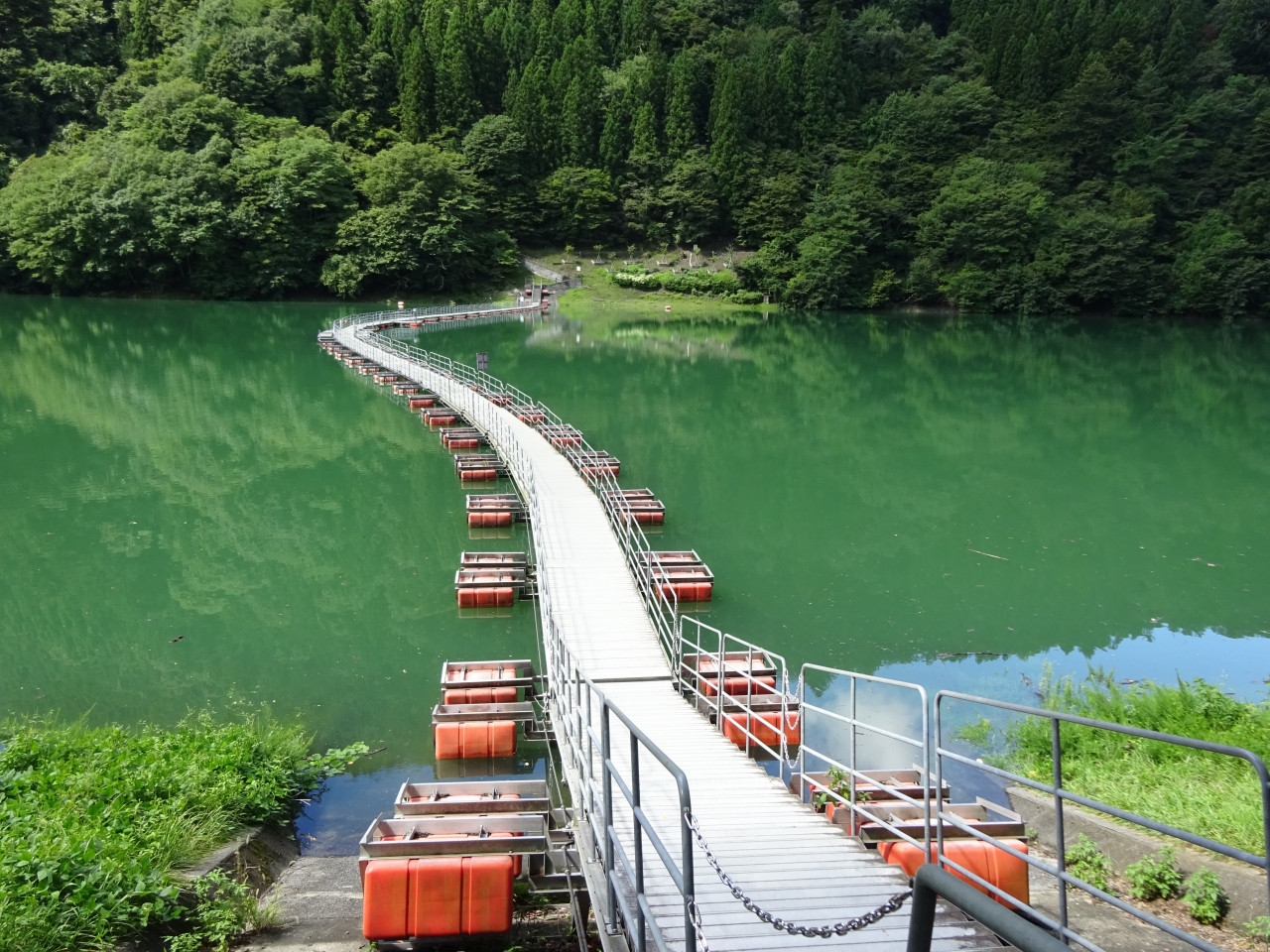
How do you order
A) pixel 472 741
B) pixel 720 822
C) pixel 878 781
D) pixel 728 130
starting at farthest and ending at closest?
pixel 728 130 → pixel 472 741 → pixel 878 781 → pixel 720 822

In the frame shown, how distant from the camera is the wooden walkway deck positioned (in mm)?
4152

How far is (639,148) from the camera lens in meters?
68.3

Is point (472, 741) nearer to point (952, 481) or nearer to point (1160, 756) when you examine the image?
point (1160, 756)

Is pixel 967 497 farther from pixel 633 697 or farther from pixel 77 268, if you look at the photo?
pixel 77 268

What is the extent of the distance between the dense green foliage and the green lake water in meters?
0.57

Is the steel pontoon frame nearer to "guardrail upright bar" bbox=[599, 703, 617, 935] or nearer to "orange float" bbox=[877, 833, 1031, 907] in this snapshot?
"guardrail upright bar" bbox=[599, 703, 617, 935]

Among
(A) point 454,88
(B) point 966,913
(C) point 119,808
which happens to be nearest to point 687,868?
(B) point 966,913

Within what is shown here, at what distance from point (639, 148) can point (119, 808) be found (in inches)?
2644

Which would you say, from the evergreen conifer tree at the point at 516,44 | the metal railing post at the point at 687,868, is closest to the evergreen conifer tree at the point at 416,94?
the evergreen conifer tree at the point at 516,44

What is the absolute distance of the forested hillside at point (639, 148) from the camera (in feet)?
181

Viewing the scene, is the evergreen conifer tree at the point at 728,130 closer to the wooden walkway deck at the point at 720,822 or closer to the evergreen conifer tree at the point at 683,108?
the evergreen conifer tree at the point at 683,108

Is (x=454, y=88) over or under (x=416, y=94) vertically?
over

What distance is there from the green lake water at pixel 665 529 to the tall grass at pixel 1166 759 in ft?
4.42

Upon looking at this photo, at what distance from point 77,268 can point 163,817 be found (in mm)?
58144
